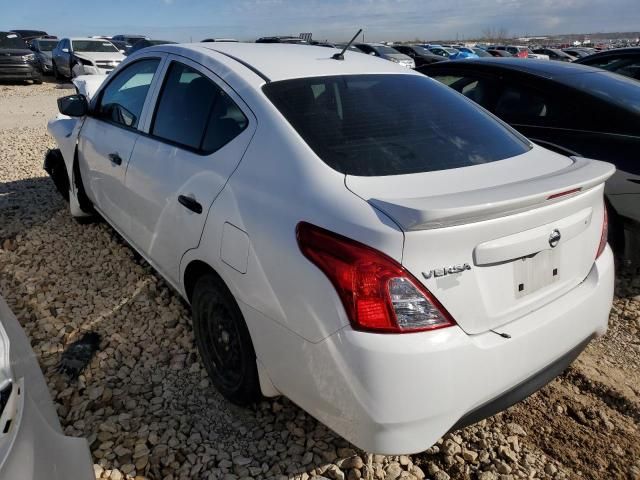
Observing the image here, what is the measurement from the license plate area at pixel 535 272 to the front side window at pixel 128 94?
238 cm

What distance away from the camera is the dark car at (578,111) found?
3.50 metres

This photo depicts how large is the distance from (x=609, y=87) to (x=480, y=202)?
3.03 metres

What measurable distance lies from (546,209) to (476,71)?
3058 millimetres

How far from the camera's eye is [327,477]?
86.0 inches

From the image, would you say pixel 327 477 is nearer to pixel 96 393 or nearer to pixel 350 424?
pixel 350 424

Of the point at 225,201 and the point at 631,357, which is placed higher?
the point at 225,201

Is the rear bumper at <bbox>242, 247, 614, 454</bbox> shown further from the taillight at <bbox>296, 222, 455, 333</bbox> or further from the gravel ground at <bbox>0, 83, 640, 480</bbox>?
the gravel ground at <bbox>0, 83, 640, 480</bbox>

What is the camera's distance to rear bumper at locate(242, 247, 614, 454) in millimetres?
1681

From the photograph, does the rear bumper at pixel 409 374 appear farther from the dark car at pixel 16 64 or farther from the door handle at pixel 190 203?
the dark car at pixel 16 64

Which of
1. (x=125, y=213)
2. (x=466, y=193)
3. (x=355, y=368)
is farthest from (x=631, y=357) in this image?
(x=125, y=213)

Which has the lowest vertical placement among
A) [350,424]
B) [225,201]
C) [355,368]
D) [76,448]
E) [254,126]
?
[350,424]

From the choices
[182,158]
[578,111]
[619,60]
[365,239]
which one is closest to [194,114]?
[182,158]

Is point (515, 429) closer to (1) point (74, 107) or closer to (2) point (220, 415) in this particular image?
(2) point (220, 415)

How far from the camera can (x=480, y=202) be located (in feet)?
5.68
